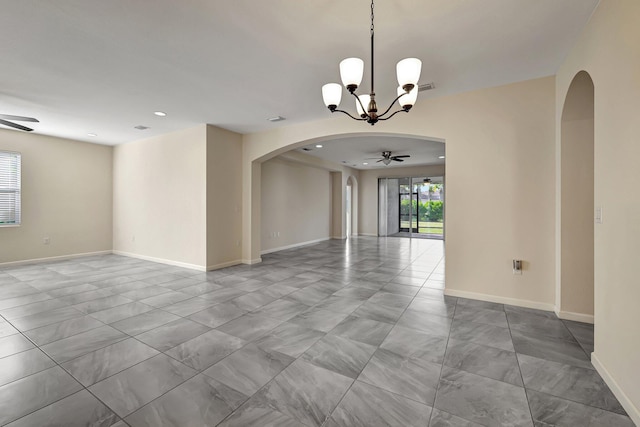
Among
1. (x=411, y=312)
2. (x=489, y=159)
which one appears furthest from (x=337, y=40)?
(x=411, y=312)

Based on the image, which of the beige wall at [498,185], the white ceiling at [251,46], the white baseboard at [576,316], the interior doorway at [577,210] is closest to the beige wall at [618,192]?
the white ceiling at [251,46]

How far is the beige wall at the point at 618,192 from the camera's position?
162 cm

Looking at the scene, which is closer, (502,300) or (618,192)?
(618,192)

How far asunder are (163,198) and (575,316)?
283 inches

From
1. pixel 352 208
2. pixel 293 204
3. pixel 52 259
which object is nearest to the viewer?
pixel 52 259

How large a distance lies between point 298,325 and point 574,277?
306 cm

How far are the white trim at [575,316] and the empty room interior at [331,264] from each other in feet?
0.10

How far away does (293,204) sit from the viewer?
852cm

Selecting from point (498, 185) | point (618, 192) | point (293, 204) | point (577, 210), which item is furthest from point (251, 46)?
point (293, 204)

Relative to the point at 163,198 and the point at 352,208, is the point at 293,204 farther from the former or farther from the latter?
the point at 352,208

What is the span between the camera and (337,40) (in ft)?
8.35

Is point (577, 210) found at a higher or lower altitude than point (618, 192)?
lower

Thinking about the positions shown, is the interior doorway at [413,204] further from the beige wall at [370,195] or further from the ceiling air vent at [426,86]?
the ceiling air vent at [426,86]

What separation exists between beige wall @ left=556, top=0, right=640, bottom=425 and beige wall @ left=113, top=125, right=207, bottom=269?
5402 mm
